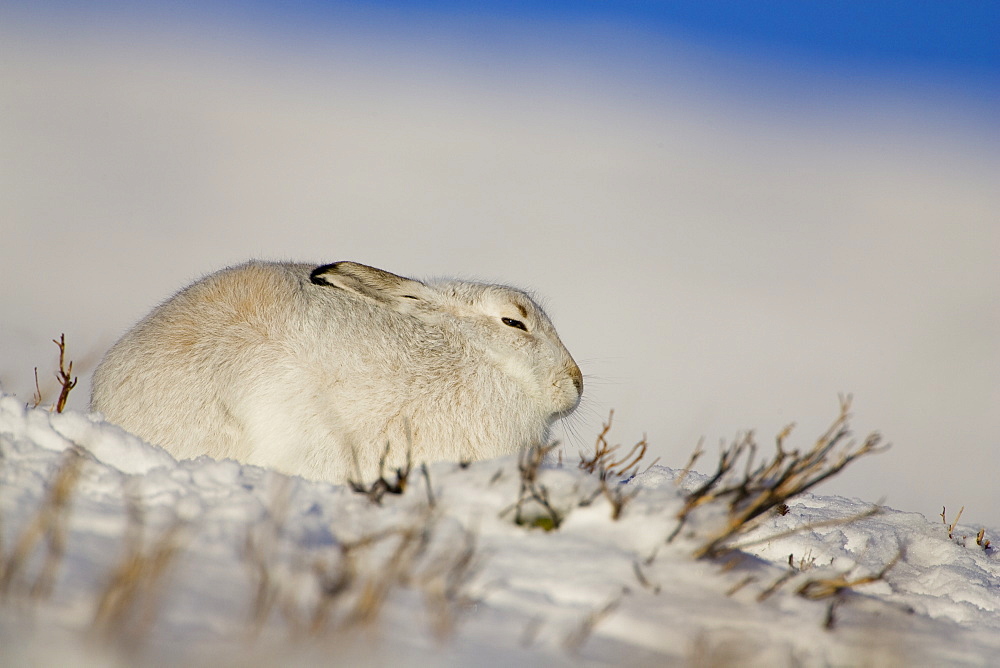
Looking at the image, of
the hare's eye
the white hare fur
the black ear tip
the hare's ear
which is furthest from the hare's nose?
the black ear tip

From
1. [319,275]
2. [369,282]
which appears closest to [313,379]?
[319,275]

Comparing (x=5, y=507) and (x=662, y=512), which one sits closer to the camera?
(x=5, y=507)

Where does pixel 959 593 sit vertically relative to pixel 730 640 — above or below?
below

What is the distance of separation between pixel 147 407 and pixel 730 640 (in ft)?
12.0

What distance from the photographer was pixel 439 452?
15.7 ft

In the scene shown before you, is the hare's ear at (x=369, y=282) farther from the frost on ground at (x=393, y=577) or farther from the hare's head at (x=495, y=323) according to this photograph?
the frost on ground at (x=393, y=577)

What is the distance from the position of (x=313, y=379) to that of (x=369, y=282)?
1.16m

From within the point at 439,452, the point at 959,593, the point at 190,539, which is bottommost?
the point at 959,593

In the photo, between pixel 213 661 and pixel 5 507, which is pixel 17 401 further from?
pixel 213 661

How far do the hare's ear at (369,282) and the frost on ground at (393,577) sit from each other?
1.84m

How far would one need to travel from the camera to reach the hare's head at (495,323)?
18.1 feet

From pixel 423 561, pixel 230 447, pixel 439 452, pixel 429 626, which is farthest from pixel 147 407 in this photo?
pixel 429 626

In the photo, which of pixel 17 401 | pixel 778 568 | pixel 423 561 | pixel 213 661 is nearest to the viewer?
pixel 213 661

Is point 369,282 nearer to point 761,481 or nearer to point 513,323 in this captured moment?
point 513,323
